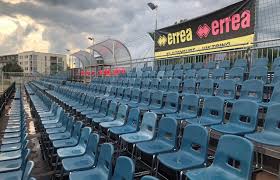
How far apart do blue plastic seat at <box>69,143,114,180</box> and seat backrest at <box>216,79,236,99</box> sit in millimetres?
2871

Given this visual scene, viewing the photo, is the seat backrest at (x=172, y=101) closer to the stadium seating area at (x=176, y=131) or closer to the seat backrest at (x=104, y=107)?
the stadium seating area at (x=176, y=131)

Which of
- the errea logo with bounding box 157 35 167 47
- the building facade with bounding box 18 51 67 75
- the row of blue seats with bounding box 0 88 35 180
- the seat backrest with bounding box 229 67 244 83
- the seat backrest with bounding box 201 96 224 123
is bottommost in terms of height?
the row of blue seats with bounding box 0 88 35 180

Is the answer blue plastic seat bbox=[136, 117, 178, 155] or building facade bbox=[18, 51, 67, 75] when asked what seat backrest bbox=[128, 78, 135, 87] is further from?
building facade bbox=[18, 51, 67, 75]

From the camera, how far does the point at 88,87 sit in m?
10.5

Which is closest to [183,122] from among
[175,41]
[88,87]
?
[88,87]

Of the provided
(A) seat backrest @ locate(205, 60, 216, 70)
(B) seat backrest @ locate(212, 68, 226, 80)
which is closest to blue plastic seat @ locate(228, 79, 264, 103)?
(B) seat backrest @ locate(212, 68, 226, 80)

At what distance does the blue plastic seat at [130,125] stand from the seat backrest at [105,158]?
3.78ft

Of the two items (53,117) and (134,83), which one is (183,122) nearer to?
(53,117)

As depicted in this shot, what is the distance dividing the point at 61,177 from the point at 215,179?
211 centimetres

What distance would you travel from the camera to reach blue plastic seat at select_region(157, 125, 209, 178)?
2650 millimetres

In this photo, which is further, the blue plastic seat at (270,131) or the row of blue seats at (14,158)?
the blue plastic seat at (270,131)

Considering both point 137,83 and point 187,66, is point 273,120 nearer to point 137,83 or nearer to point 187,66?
point 187,66

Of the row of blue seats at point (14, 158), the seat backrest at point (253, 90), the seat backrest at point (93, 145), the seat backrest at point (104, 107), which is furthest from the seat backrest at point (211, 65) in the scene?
the row of blue seats at point (14, 158)

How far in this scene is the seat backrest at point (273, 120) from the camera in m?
3.14
